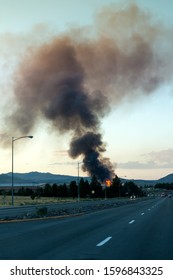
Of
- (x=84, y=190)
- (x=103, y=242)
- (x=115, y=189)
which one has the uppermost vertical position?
(x=115, y=189)

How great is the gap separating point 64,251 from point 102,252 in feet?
3.69

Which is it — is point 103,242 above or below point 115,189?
below

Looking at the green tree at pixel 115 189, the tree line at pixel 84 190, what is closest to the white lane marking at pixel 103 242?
the tree line at pixel 84 190

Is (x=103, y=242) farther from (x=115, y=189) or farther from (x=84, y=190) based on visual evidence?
(x=115, y=189)

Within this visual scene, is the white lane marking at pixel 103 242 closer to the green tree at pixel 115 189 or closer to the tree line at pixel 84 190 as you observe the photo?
the tree line at pixel 84 190

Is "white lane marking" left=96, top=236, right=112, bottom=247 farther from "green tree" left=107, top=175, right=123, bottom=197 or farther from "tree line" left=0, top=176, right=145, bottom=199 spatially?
"green tree" left=107, top=175, right=123, bottom=197

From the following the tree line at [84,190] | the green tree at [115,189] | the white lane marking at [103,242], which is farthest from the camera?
the green tree at [115,189]

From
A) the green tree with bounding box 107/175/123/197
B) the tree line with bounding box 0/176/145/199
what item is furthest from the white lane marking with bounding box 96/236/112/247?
the green tree with bounding box 107/175/123/197

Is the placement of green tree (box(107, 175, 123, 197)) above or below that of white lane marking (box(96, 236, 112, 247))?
above

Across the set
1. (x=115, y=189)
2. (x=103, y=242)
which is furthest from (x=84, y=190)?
(x=103, y=242)

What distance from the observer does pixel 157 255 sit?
12359 mm
